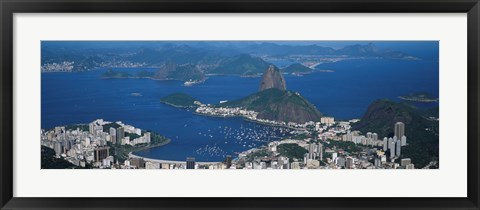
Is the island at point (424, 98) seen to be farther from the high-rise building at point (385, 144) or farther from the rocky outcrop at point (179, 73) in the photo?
the rocky outcrop at point (179, 73)

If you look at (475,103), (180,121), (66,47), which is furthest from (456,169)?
(66,47)

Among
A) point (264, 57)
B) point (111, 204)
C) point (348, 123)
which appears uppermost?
point (264, 57)

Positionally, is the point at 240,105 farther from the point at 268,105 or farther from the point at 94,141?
the point at 94,141

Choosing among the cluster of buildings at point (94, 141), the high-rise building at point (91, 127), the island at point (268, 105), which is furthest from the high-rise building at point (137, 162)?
the island at point (268, 105)

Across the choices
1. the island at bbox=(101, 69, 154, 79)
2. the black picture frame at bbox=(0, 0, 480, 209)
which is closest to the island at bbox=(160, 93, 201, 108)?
the island at bbox=(101, 69, 154, 79)

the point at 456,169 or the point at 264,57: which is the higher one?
the point at 264,57

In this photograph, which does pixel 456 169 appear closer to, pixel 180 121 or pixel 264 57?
pixel 264 57

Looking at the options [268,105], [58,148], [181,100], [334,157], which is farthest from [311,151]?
[58,148]
